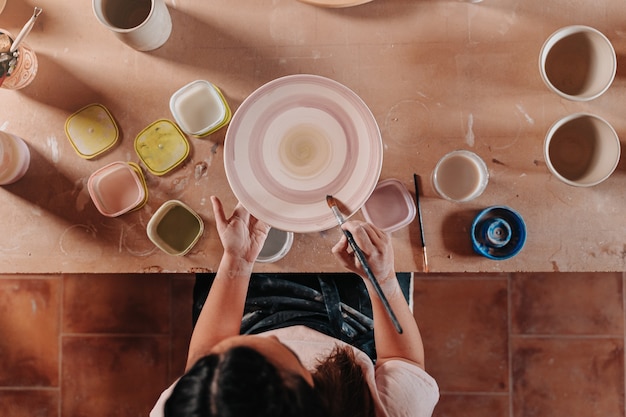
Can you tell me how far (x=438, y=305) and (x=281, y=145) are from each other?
881 millimetres

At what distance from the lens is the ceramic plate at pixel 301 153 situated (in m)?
0.87

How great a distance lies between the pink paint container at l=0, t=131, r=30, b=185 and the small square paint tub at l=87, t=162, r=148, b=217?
0.44 ft

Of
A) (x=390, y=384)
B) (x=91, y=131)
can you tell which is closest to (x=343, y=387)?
(x=390, y=384)

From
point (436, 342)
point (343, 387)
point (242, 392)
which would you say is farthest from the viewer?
point (436, 342)

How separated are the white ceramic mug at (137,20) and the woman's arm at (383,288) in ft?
1.68

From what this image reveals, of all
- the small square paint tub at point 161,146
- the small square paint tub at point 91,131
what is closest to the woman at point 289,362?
the small square paint tub at point 161,146

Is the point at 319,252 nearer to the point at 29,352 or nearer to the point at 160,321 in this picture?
the point at 160,321

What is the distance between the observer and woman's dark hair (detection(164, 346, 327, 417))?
27.5 inches

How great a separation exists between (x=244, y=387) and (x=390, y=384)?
32 centimetres

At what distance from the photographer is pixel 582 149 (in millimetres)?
942

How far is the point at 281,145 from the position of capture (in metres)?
0.90

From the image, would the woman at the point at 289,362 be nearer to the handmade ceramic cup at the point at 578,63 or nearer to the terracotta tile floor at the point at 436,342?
the handmade ceramic cup at the point at 578,63

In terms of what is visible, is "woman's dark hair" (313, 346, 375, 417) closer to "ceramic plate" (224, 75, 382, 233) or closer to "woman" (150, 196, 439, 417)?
"woman" (150, 196, 439, 417)

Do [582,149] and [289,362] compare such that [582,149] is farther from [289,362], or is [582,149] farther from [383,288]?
[289,362]
